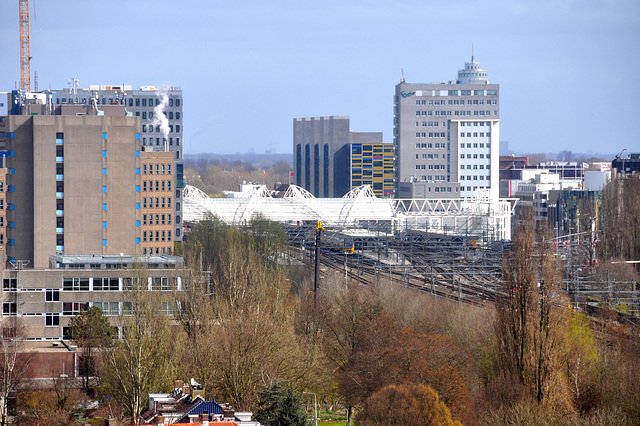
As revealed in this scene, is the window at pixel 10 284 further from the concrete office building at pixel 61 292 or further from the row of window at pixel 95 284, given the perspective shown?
the row of window at pixel 95 284

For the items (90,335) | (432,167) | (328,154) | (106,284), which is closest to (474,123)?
(432,167)

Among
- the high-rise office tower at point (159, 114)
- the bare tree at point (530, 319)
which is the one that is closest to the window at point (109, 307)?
the bare tree at point (530, 319)

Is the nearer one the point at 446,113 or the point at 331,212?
the point at 331,212

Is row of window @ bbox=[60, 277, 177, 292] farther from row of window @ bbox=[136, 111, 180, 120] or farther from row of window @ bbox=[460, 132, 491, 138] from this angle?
row of window @ bbox=[460, 132, 491, 138]

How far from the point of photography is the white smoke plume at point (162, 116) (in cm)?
7900

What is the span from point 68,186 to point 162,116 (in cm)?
2563

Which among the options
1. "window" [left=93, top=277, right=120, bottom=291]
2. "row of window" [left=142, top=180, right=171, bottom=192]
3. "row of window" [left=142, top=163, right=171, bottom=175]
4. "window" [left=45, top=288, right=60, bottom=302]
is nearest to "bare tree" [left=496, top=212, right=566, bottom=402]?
"window" [left=93, top=277, right=120, bottom=291]

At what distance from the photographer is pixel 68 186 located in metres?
54.5

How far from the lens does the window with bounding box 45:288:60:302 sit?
40750mm

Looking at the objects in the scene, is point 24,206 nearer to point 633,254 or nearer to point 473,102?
point 633,254

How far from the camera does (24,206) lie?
5484 centimetres

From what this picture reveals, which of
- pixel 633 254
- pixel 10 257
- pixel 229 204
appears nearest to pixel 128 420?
pixel 10 257

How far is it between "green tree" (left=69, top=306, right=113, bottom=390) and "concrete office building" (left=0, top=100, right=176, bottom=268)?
17.4 m

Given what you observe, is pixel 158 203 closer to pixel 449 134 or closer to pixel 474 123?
pixel 449 134
